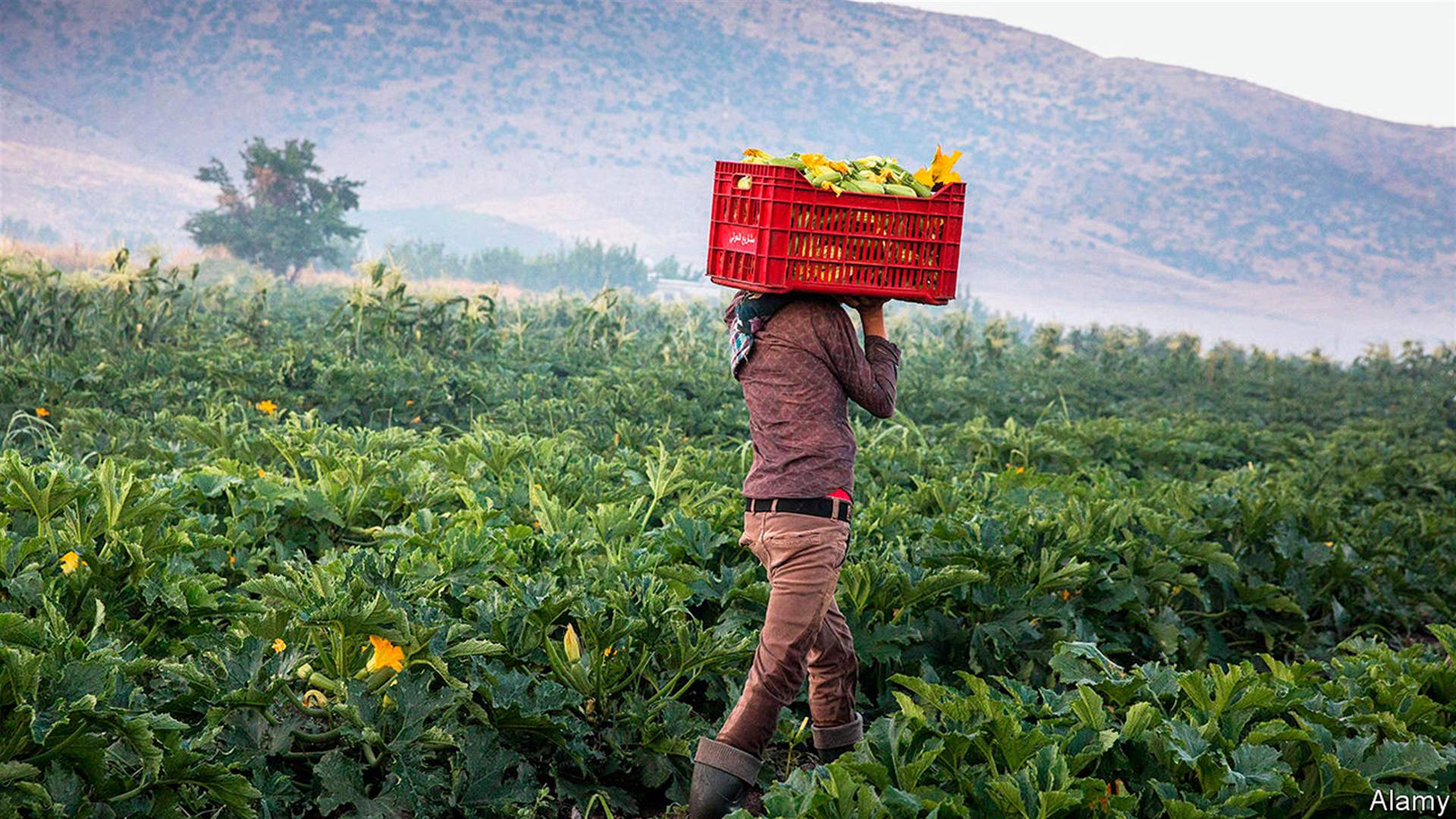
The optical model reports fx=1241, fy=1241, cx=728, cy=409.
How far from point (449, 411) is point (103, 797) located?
286 inches

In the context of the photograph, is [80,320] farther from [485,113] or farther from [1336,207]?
[1336,207]

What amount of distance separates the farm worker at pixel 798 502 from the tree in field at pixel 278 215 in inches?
1529

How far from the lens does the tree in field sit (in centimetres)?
4028

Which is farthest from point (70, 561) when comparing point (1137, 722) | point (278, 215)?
point (278, 215)

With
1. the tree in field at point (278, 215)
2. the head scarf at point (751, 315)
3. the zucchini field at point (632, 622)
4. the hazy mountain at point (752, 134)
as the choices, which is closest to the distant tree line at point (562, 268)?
the tree in field at point (278, 215)

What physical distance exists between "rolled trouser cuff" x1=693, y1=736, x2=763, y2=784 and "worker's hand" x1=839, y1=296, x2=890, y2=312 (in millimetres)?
1242

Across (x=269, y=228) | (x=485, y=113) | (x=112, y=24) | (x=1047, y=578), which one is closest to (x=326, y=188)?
(x=269, y=228)

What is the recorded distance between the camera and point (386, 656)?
3156 mm

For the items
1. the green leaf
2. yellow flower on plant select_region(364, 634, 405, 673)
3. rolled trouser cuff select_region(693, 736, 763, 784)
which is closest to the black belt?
rolled trouser cuff select_region(693, 736, 763, 784)

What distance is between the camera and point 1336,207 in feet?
369

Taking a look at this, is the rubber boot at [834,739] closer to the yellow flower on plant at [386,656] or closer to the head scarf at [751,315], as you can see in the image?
the head scarf at [751,315]

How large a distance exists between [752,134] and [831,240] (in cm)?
12624

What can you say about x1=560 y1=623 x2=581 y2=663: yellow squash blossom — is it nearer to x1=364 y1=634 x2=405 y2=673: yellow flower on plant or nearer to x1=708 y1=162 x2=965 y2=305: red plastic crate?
x1=364 y1=634 x2=405 y2=673: yellow flower on plant

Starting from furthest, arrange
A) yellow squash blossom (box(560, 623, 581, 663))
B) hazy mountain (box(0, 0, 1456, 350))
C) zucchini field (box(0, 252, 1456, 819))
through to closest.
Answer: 1. hazy mountain (box(0, 0, 1456, 350))
2. yellow squash blossom (box(560, 623, 581, 663))
3. zucchini field (box(0, 252, 1456, 819))
